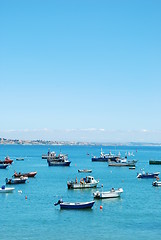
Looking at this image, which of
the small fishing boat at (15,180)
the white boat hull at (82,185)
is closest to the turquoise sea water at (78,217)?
the white boat hull at (82,185)

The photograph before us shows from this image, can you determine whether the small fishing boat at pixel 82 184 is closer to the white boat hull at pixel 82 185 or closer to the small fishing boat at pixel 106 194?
the white boat hull at pixel 82 185

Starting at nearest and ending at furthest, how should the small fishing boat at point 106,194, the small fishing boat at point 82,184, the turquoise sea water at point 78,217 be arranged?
the turquoise sea water at point 78,217 < the small fishing boat at point 106,194 < the small fishing boat at point 82,184

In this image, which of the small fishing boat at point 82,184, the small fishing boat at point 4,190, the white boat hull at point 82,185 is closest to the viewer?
the small fishing boat at point 4,190

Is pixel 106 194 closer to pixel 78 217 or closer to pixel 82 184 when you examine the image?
pixel 82 184

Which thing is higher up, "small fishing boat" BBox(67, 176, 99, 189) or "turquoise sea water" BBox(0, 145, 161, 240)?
"small fishing boat" BBox(67, 176, 99, 189)

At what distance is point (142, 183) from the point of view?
110875 millimetres

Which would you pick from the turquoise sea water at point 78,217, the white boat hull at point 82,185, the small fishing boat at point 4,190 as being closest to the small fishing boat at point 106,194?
the turquoise sea water at point 78,217

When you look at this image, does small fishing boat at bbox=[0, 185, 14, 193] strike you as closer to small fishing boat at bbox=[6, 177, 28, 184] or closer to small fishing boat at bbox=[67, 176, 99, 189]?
small fishing boat at bbox=[67, 176, 99, 189]

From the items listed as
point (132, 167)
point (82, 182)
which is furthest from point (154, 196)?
point (132, 167)

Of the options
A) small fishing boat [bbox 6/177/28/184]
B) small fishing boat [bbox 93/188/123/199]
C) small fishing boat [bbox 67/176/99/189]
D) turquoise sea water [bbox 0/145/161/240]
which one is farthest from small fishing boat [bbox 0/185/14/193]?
small fishing boat [bbox 93/188/123/199]

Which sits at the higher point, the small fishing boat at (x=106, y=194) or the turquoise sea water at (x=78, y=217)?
the small fishing boat at (x=106, y=194)

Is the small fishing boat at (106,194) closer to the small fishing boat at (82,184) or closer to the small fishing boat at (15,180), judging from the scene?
the small fishing boat at (82,184)

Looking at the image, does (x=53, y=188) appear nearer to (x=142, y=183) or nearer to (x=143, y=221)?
(x=142, y=183)

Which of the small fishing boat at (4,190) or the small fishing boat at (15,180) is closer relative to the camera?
the small fishing boat at (4,190)
